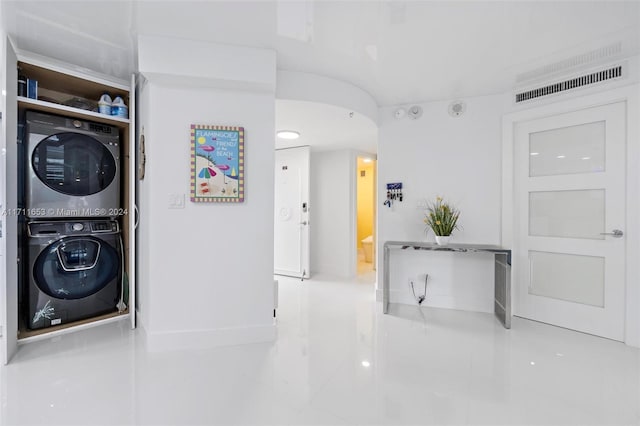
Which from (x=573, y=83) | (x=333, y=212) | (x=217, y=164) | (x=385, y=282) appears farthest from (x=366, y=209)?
(x=217, y=164)

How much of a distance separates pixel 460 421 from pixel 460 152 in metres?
2.54

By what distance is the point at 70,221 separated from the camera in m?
2.51

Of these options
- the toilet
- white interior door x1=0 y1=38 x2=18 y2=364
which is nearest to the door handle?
the toilet

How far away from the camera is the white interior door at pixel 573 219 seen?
8.45 ft

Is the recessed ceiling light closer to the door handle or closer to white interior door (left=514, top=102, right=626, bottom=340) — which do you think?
white interior door (left=514, top=102, right=626, bottom=340)

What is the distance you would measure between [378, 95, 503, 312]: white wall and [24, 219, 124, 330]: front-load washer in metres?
2.69

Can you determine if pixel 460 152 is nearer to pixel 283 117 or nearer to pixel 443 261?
pixel 443 261

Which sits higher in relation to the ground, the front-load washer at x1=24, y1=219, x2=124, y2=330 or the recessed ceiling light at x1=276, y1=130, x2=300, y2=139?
the recessed ceiling light at x1=276, y1=130, x2=300, y2=139

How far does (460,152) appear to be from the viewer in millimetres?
3301

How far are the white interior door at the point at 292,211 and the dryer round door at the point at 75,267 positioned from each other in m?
2.43

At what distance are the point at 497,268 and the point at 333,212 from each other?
8.10 ft

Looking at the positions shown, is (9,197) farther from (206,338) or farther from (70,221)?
(206,338)

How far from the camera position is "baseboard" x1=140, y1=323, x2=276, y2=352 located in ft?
7.53

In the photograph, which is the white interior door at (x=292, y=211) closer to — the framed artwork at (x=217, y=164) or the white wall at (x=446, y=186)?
the white wall at (x=446, y=186)
